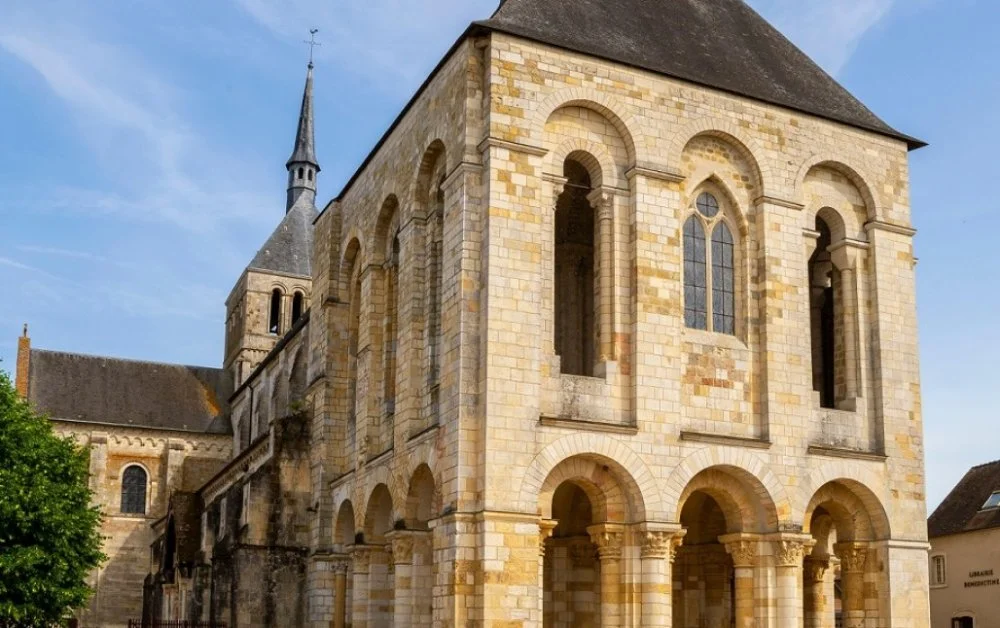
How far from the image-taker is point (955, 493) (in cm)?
3897

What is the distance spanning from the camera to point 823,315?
23.2 meters

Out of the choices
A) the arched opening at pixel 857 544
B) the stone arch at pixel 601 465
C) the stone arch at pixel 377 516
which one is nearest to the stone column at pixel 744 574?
the arched opening at pixel 857 544

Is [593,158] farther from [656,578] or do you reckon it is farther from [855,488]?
[855,488]

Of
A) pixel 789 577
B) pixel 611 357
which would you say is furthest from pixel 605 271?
pixel 789 577

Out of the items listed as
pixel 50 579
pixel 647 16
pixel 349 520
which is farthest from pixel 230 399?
pixel 647 16

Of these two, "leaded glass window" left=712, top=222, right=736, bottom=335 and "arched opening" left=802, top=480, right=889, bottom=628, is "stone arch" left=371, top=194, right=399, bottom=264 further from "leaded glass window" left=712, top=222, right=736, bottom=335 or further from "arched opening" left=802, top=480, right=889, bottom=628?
"arched opening" left=802, top=480, right=889, bottom=628

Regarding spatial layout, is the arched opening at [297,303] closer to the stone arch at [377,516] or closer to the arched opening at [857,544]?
the stone arch at [377,516]

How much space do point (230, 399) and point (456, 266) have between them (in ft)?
116

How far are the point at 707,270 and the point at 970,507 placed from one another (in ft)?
73.0

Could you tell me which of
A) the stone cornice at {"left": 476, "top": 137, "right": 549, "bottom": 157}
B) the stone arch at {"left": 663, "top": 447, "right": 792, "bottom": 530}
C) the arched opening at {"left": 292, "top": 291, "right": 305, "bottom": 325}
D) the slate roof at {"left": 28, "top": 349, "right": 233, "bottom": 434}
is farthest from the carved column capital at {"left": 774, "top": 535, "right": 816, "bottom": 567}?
the arched opening at {"left": 292, "top": 291, "right": 305, "bottom": 325}

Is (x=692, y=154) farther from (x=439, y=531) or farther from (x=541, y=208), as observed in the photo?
(x=439, y=531)

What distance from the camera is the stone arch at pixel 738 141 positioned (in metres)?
19.7

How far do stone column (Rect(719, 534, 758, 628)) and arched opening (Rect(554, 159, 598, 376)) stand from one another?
5741 millimetres

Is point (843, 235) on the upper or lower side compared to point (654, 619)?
upper
